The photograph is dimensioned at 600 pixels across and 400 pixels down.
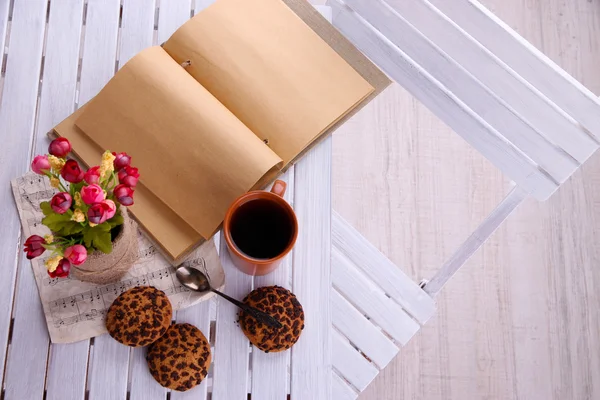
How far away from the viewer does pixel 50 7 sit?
0.91 meters

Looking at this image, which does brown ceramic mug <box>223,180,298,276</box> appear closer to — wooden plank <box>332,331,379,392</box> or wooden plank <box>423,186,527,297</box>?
wooden plank <box>332,331,379,392</box>

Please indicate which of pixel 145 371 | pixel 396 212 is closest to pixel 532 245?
pixel 396 212

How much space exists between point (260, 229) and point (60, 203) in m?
0.28

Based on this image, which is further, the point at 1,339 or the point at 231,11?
the point at 231,11

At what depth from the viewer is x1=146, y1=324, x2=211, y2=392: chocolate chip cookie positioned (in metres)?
0.75

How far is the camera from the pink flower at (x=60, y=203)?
576mm

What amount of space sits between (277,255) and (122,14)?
480 millimetres

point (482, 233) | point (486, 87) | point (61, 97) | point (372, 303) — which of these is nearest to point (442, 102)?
point (486, 87)

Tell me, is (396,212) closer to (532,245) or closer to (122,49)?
(532,245)

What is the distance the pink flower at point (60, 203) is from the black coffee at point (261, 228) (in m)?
0.22

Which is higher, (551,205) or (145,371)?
(145,371)

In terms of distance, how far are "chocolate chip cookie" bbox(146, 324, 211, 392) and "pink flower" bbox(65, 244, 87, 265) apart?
0.69ft

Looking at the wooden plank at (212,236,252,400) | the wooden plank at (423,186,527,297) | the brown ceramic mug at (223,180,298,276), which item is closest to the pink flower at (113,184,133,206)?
the brown ceramic mug at (223,180,298,276)

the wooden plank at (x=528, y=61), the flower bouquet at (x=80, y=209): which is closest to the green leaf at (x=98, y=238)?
the flower bouquet at (x=80, y=209)
